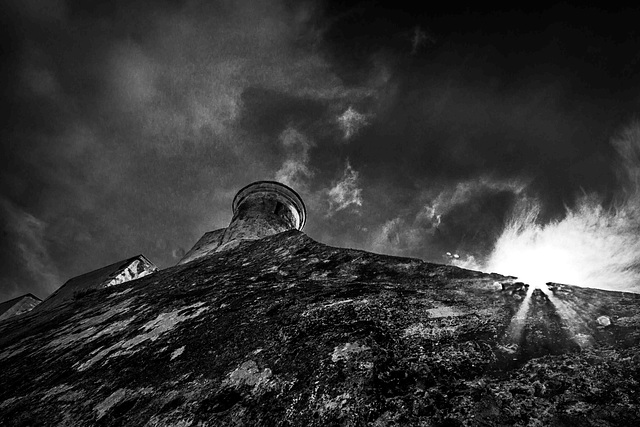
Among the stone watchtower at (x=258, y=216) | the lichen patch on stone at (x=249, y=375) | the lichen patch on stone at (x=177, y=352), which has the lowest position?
the lichen patch on stone at (x=249, y=375)

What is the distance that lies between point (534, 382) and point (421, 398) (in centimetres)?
37

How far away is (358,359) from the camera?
135 centimetres

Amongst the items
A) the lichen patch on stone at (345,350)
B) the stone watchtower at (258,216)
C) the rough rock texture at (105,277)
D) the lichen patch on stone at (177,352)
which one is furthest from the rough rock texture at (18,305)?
the lichen patch on stone at (345,350)

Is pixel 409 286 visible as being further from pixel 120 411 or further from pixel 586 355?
pixel 120 411

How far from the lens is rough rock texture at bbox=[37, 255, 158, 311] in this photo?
9.66 m

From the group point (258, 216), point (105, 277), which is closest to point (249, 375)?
point (258, 216)

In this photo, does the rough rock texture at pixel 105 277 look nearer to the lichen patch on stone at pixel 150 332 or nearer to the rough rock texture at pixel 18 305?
the rough rock texture at pixel 18 305

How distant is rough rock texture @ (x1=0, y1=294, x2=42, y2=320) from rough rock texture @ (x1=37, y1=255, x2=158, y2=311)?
4023 mm

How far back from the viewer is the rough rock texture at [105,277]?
9664 millimetres

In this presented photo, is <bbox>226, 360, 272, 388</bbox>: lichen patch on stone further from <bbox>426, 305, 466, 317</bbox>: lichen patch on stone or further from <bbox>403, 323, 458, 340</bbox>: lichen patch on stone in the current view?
<bbox>426, 305, 466, 317</bbox>: lichen patch on stone

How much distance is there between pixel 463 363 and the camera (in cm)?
121

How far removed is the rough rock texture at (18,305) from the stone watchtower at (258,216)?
10.5 meters

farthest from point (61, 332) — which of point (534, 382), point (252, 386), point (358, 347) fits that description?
point (534, 382)

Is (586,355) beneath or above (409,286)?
beneath
